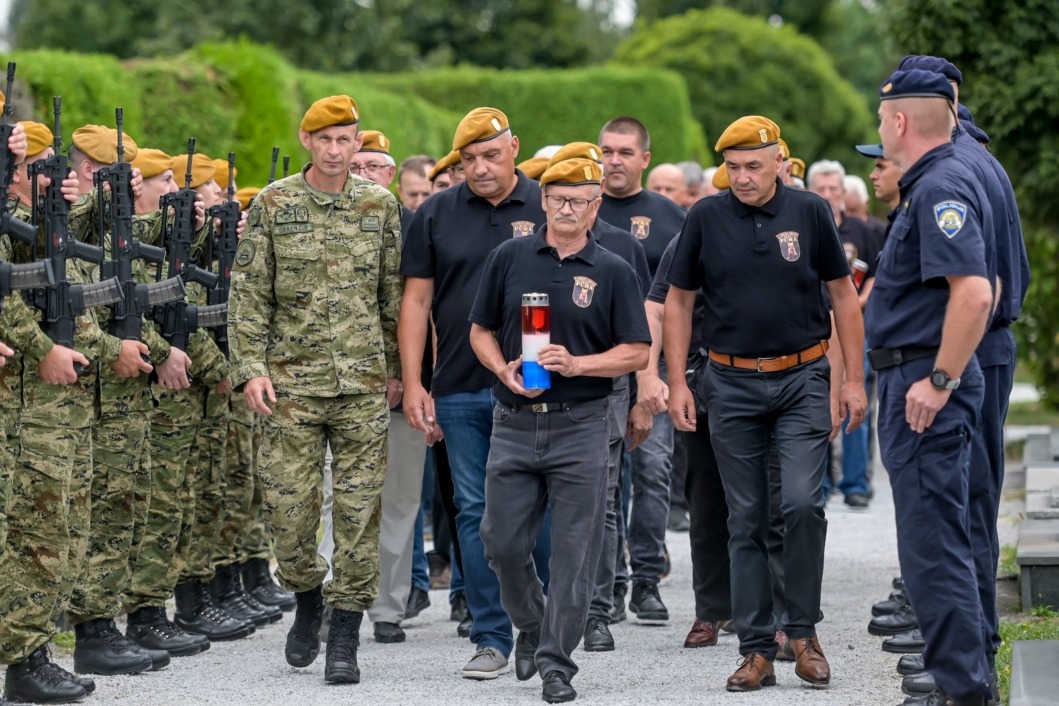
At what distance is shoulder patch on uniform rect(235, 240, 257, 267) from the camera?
7211 mm

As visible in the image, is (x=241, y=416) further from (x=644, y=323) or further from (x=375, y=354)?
(x=644, y=323)

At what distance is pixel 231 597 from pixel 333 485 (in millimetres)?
1889

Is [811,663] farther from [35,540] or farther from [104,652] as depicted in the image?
[35,540]

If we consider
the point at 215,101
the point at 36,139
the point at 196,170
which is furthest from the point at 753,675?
the point at 215,101

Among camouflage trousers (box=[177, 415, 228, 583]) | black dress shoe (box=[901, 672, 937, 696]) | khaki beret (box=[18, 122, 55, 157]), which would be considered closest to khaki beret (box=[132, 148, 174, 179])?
khaki beret (box=[18, 122, 55, 157])

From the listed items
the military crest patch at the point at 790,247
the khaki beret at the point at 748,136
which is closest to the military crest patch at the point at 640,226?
the khaki beret at the point at 748,136

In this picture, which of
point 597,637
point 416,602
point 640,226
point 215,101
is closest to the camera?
point 597,637

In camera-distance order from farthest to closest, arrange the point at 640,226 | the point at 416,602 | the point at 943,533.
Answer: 1. the point at 640,226
2. the point at 416,602
3. the point at 943,533

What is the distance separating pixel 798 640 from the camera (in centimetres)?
702

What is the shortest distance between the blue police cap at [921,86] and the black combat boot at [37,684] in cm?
397

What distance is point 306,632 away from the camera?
738 centimetres

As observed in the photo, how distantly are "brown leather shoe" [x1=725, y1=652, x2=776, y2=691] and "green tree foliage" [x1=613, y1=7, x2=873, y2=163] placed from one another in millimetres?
40098

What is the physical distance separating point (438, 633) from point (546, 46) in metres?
43.1

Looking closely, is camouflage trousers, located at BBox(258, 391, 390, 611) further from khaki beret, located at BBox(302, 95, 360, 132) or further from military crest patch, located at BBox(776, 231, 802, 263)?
military crest patch, located at BBox(776, 231, 802, 263)
